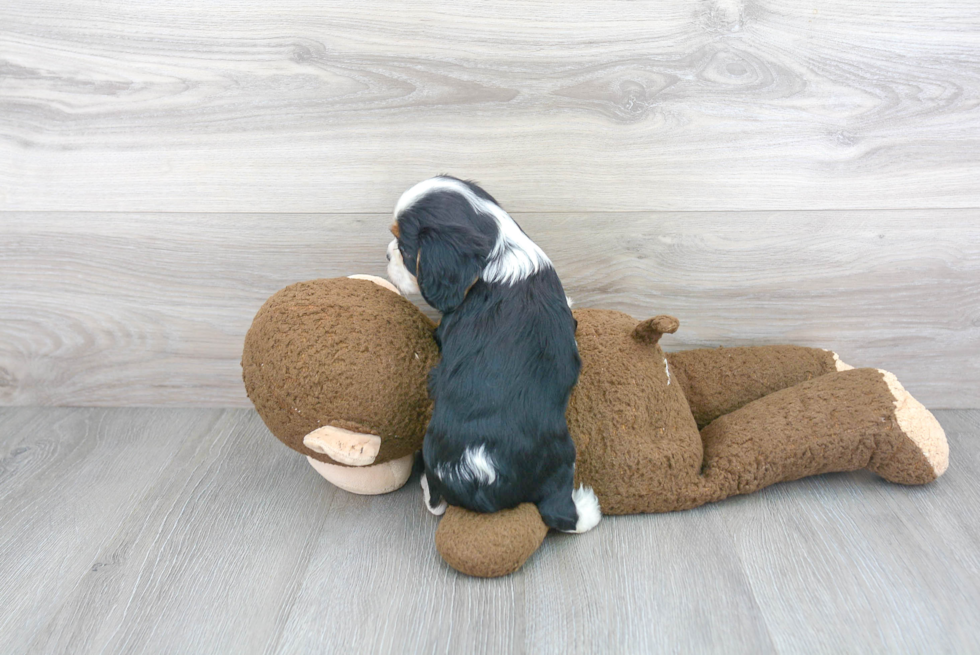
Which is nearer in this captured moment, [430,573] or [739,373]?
[430,573]

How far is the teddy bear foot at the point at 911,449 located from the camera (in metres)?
0.96

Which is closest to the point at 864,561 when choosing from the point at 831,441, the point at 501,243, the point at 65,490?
the point at 831,441

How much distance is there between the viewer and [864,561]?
859 mm

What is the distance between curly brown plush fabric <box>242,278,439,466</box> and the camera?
34.2 inches

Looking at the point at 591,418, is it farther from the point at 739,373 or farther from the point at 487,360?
the point at 739,373

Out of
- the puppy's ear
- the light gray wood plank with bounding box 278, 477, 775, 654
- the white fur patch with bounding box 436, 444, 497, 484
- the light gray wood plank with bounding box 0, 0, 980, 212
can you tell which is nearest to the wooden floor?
the light gray wood plank with bounding box 278, 477, 775, 654

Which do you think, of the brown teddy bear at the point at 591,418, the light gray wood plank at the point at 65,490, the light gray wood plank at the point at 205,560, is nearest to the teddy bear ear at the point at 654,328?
the brown teddy bear at the point at 591,418

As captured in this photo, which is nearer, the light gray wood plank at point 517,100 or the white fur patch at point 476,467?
the white fur patch at point 476,467

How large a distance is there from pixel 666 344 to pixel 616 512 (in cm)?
35

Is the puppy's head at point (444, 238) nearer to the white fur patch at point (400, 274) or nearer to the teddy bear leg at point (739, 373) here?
the white fur patch at point (400, 274)

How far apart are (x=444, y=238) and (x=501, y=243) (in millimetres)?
73

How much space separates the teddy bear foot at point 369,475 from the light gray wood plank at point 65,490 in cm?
26

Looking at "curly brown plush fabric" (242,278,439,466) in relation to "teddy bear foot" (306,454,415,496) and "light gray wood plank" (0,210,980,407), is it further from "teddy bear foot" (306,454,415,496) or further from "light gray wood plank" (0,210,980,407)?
"light gray wood plank" (0,210,980,407)

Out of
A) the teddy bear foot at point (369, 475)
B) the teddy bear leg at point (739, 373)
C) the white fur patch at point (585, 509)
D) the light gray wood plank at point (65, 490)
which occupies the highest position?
the teddy bear leg at point (739, 373)
